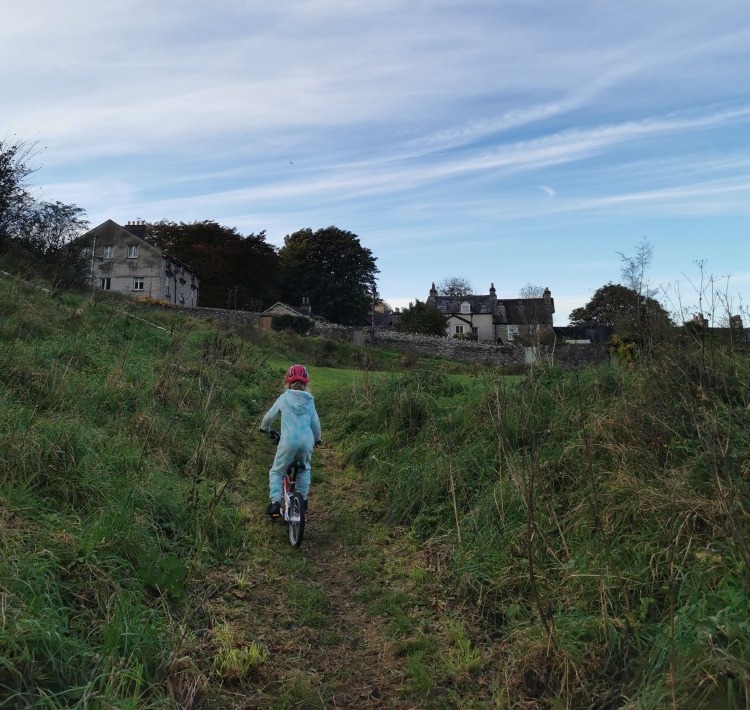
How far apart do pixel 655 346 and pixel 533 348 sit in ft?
9.53

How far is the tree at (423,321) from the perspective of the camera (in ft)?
192

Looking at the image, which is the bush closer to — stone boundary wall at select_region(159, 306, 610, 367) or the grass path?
stone boundary wall at select_region(159, 306, 610, 367)

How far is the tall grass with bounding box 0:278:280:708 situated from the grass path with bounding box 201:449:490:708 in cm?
34

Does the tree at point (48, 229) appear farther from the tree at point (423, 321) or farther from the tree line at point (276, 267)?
the tree at point (423, 321)

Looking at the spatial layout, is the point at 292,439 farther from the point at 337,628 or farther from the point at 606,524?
the point at 606,524

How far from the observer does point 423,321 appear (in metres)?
58.7

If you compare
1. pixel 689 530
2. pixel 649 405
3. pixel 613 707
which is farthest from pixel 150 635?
pixel 649 405

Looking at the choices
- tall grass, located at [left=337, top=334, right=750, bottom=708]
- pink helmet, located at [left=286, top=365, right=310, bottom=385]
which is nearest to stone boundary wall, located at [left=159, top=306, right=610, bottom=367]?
pink helmet, located at [left=286, top=365, right=310, bottom=385]

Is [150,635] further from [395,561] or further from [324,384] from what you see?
[324,384]

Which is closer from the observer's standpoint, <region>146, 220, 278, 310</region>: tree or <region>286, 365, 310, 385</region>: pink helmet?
<region>286, 365, 310, 385</region>: pink helmet

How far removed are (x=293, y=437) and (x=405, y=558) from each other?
1696 mm

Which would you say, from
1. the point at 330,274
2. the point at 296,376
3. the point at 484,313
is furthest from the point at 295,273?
the point at 296,376

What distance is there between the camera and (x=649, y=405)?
5.65 m

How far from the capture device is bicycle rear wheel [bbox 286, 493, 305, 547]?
598cm
